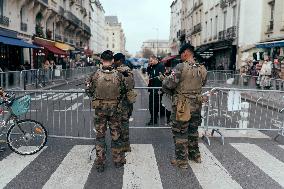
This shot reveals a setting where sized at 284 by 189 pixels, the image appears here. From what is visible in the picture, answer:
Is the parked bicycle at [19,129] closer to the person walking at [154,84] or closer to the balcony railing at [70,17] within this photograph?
the person walking at [154,84]

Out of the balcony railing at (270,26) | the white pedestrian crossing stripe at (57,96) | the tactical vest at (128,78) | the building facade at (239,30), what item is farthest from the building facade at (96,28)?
the tactical vest at (128,78)

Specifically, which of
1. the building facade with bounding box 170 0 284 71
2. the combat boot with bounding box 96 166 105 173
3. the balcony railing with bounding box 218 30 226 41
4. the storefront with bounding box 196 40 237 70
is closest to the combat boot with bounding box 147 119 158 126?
the combat boot with bounding box 96 166 105 173

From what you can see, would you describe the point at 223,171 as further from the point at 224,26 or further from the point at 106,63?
the point at 224,26

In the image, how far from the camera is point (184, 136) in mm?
5684

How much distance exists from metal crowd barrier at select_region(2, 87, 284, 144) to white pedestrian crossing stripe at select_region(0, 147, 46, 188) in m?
1.20

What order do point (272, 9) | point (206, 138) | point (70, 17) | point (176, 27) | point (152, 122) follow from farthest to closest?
1. point (176, 27)
2. point (70, 17)
3. point (272, 9)
4. point (152, 122)
5. point (206, 138)

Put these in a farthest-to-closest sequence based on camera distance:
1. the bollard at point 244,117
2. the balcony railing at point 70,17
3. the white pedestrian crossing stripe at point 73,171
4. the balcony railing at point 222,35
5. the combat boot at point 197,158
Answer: the balcony railing at point 70,17
the balcony railing at point 222,35
the bollard at point 244,117
the combat boot at point 197,158
the white pedestrian crossing stripe at point 73,171

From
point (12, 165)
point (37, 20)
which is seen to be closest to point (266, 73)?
point (12, 165)

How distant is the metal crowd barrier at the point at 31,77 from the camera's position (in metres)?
15.4

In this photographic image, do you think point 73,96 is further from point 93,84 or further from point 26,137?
point 93,84

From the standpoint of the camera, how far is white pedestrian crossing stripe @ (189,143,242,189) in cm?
486

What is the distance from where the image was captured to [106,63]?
5484mm

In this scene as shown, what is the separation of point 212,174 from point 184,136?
2.51 ft

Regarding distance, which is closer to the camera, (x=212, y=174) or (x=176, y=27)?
(x=212, y=174)
